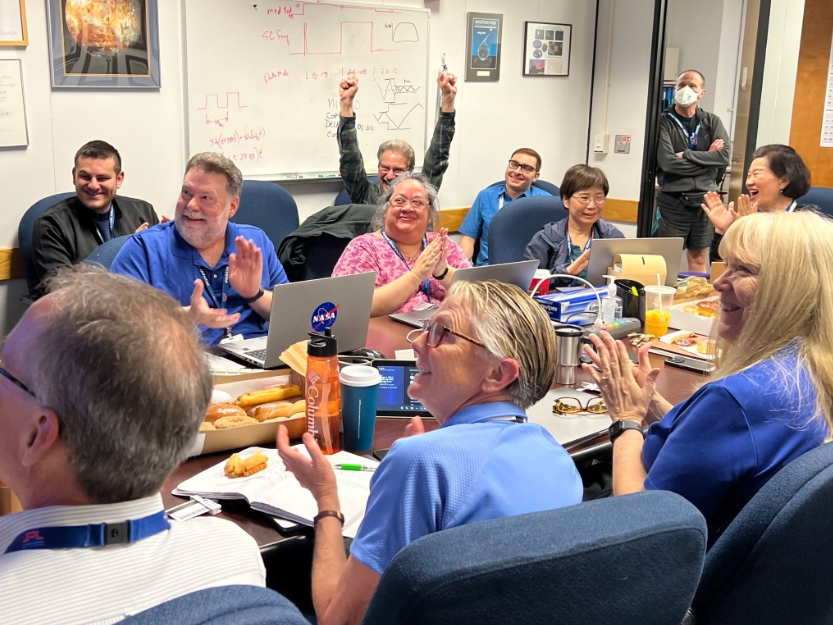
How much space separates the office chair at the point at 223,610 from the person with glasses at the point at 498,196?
434cm

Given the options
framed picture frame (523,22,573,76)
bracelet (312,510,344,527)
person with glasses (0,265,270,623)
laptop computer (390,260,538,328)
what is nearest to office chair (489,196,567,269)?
laptop computer (390,260,538,328)

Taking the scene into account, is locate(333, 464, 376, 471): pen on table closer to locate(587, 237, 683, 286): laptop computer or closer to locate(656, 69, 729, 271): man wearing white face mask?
locate(587, 237, 683, 286): laptop computer

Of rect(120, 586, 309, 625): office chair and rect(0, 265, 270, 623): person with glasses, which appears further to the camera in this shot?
rect(0, 265, 270, 623): person with glasses

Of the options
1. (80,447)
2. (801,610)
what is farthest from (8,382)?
(801,610)

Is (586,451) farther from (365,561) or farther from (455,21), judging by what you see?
(455,21)

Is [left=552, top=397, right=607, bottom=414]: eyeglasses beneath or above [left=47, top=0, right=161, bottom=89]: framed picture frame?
beneath

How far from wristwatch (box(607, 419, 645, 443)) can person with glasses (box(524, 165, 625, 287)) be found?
2022 millimetres

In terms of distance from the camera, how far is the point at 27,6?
3770mm

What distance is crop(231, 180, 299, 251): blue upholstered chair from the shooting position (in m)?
4.26

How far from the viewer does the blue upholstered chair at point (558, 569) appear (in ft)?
Result: 3.00

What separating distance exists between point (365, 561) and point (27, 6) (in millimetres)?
3475

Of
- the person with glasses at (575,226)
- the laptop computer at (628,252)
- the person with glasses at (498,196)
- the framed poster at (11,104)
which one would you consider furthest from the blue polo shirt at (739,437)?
the person with glasses at (498,196)

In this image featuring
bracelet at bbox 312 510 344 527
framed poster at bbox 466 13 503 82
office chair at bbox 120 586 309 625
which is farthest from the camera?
framed poster at bbox 466 13 503 82

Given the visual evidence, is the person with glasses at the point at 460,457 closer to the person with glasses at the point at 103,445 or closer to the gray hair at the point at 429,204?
the person with glasses at the point at 103,445
